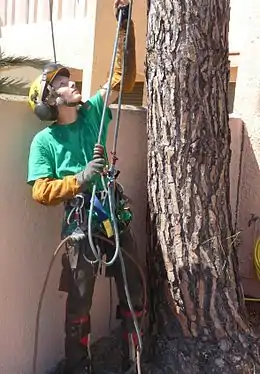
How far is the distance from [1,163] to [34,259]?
0.63 metres

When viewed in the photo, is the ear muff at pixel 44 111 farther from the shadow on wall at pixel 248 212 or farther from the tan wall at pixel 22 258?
the shadow on wall at pixel 248 212

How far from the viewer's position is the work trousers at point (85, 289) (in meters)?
3.22

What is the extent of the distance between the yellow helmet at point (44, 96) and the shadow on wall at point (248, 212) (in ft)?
6.21

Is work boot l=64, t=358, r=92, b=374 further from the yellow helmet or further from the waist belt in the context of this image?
the yellow helmet

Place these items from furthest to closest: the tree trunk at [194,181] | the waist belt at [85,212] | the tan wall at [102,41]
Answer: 1. the tan wall at [102,41]
2. the tree trunk at [194,181]
3. the waist belt at [85,212]

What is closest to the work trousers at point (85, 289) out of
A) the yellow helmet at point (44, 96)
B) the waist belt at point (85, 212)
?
the waist belt at point (85, 212)

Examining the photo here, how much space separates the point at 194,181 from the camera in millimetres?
3324

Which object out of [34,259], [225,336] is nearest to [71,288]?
[34,259]

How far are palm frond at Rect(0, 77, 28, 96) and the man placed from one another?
2.94 metres

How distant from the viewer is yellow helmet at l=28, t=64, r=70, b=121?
3.11 metres

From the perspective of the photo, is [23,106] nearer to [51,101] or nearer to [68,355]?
[51,101]

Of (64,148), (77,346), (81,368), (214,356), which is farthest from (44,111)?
(214,356)

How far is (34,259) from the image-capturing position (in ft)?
11.2

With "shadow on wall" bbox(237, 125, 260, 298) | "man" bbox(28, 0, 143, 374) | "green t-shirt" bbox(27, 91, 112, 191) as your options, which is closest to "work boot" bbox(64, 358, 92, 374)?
"man" bbox(28, 0, 143, 374)
